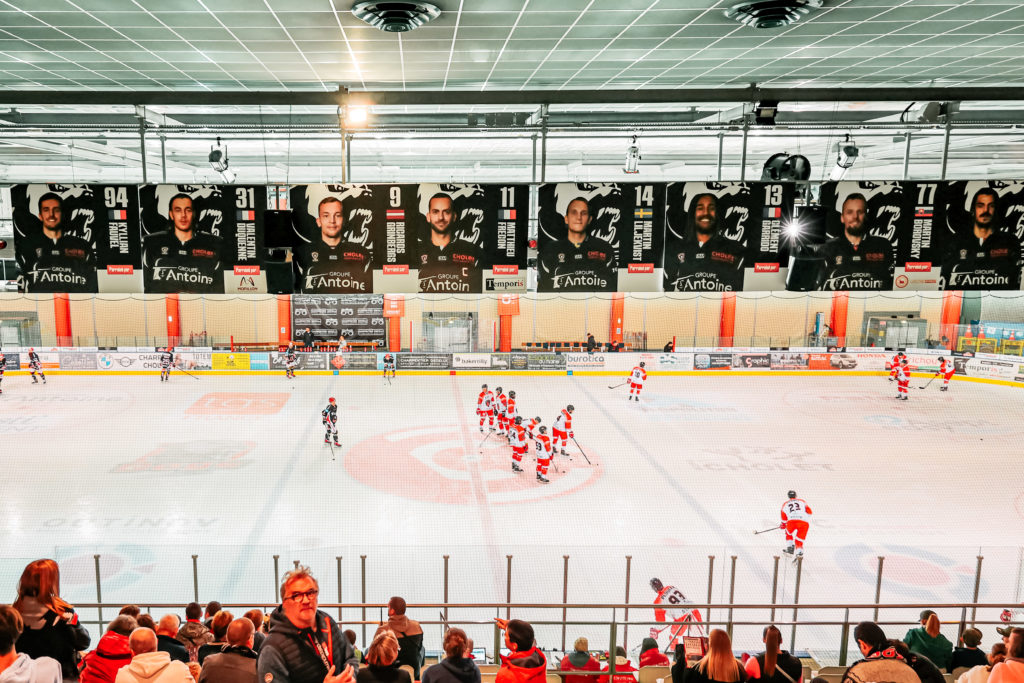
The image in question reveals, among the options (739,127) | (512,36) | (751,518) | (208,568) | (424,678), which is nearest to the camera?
(424,678)

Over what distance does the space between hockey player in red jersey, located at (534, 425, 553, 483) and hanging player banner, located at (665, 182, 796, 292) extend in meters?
6.42

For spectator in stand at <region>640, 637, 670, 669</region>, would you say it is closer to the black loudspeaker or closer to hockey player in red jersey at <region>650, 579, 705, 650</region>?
hockey player in red jersey at <region>650, 579, 705, 650</region>

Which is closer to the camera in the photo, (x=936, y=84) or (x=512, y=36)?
(x=512, y=36)

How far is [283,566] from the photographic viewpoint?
8508mm

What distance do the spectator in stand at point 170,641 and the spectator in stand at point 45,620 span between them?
52 cm

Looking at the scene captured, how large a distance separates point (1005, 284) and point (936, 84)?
2.21 m

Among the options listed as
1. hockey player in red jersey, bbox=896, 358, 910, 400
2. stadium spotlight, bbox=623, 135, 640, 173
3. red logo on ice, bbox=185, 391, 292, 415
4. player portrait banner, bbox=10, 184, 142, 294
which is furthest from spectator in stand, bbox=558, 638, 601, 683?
hockey player in red jersey, bbox=896, 358, 910, 400

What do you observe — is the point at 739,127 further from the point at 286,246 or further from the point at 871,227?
the point at 286,246

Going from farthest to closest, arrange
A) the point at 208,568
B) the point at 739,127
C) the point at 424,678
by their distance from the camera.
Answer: the point at 208,568
the point at 739,127
the point at 424,678

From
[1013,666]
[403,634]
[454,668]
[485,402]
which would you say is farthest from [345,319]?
[1013,666]

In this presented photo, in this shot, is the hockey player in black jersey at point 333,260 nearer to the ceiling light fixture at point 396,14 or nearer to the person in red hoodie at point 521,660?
the ceiling light fixture at point 396,14

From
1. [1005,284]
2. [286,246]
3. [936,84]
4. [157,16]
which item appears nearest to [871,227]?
[1005,284]

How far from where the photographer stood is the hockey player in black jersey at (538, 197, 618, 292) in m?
6.05

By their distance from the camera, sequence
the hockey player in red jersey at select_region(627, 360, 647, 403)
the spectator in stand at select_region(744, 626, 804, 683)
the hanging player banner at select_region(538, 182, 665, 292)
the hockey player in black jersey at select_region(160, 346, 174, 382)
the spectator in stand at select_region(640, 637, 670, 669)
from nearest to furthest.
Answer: the spectator in stand at select_region(744, 626, 804, 683) → the spectator in stand at select_region(640, 637, 670, 669) → the hanging player banner at select_region(538, 182, 665, 292) → the hockey player in red jersey at select_region(627, 360, 647, 403) → the hockey player in black jersey at select_region(160, 346, 174, 382)
